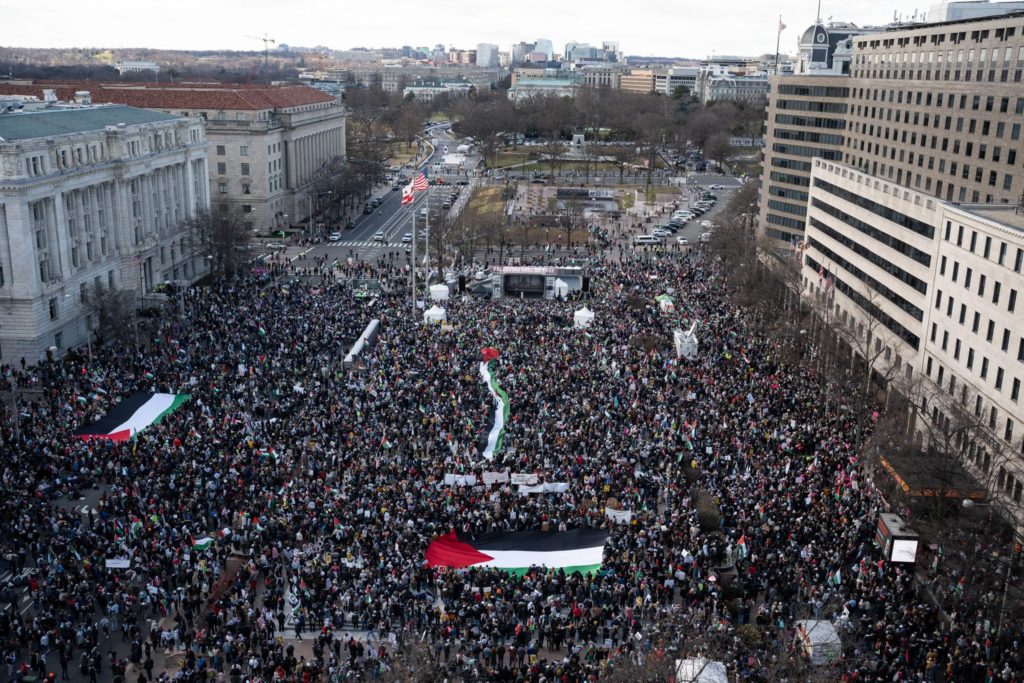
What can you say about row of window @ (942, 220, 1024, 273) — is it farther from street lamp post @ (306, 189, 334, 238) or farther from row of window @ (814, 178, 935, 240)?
street lamp post @ (306, 189, 334, 238)

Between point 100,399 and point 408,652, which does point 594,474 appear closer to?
point 408,652

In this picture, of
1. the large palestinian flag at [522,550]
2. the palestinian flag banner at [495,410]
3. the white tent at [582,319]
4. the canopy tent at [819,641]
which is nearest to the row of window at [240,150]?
the white tent at [582,319]

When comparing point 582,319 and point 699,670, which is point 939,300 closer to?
point 582,319

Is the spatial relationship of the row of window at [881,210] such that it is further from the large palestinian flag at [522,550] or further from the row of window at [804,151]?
the large palestinian flag at [522,550]

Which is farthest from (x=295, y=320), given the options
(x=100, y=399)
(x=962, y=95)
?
(x=962, y=95)

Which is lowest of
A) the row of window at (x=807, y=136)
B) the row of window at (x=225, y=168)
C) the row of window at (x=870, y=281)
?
the row of window at (x=870, y=281)
